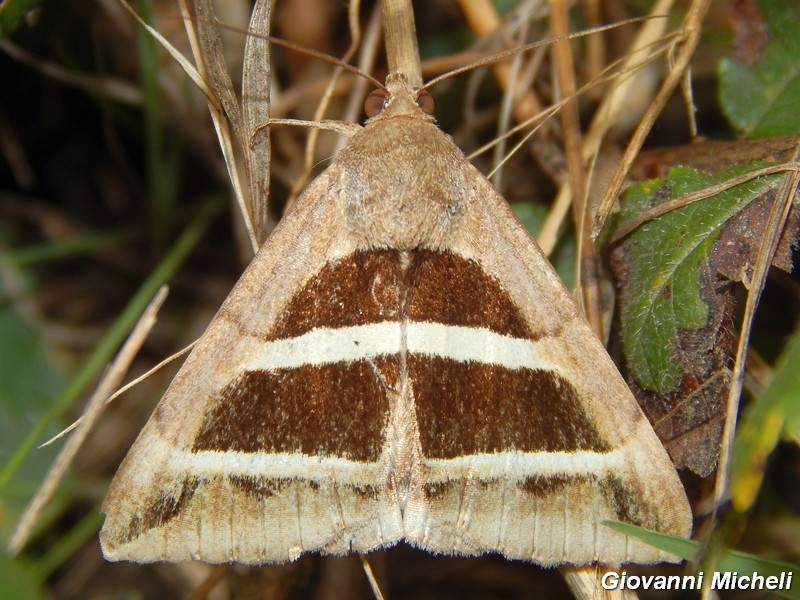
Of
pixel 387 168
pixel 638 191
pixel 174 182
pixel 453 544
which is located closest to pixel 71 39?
pixel 174 182

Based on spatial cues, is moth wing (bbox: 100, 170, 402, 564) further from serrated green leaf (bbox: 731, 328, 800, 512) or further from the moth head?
serrated green leaf (bbox: 731, 328, 800, 512)

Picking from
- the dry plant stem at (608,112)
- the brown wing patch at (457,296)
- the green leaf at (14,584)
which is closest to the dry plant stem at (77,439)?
the green leaf at (14,584)

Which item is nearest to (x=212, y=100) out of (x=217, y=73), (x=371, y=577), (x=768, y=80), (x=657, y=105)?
(x=217, y=73)

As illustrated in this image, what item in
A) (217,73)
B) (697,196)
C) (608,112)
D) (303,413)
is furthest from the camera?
(608,112)

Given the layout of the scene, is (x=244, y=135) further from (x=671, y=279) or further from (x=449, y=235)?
(x=671, y=279)

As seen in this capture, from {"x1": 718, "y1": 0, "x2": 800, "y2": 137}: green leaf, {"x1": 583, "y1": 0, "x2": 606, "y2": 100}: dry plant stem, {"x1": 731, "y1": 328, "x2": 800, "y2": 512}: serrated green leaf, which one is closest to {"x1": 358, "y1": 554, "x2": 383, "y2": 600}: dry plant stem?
{"x1": 731, "y1": 328, "x2": 800, "y2": 512}: serrated green leaf

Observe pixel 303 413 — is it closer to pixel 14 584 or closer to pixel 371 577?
pixel 371 577
